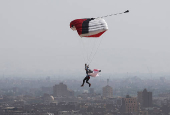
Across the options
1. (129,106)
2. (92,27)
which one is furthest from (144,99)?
(92,27)

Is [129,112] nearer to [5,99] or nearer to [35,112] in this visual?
[35,112]

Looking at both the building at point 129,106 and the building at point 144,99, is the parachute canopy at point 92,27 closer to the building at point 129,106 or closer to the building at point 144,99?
the building at point 129,106

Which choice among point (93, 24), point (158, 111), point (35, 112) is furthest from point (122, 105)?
point (93, 24)

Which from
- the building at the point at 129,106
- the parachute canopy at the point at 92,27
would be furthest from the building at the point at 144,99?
the parachute canopy at the point at 92,27

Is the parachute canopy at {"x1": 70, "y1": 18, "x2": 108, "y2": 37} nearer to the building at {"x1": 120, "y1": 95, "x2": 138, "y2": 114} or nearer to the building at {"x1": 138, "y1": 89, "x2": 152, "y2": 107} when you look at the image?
the building at {"x1": 120, "y1": 95, "x2": 138, "y2": 114}

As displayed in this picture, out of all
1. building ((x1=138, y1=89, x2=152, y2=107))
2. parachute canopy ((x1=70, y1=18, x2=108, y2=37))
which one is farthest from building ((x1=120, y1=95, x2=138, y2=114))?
parachute canopy ((x1=70, y1=18, x2=108, y2=37))

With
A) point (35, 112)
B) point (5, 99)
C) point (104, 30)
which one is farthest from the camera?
point (5, 99)

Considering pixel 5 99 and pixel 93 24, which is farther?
pixel 5 99

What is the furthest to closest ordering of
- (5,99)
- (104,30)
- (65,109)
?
(5,99), (65,109), (104,30)
